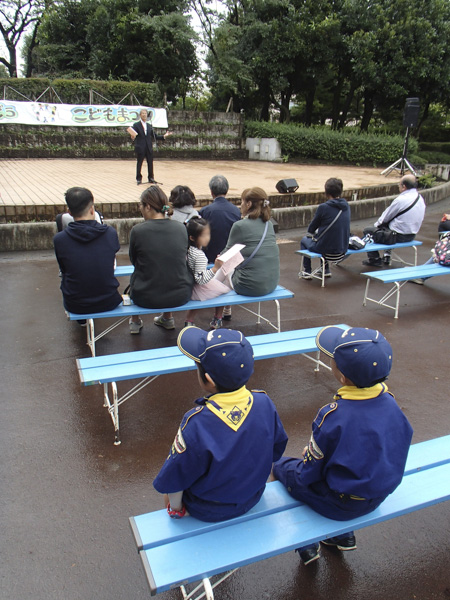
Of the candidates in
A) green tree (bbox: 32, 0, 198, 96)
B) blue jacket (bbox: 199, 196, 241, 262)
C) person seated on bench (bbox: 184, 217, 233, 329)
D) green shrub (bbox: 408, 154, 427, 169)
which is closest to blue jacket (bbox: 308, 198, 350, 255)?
blue jacket (bbox: 199, 196, 241, 262)

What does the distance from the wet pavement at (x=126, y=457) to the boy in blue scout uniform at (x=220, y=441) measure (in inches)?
23.2

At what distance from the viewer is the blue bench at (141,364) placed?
322cm

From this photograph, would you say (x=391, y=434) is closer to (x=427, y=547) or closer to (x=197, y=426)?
(x=197, y=426)

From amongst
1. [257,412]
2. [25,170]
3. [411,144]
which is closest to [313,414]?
[257,412]

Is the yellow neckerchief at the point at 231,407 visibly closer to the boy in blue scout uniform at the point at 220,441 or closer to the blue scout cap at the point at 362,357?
the boy in blue scout uniform at the point at 220,441

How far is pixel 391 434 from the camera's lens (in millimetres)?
1983

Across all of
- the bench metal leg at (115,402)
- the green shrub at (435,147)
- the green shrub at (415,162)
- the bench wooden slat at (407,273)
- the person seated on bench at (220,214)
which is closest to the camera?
the bench metal leg at (115,402)

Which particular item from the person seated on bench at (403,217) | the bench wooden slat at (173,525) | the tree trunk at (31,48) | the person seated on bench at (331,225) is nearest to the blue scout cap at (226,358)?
the bench wooden slat at (173,525)

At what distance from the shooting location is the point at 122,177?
13430 mm

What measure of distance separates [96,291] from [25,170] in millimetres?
11360

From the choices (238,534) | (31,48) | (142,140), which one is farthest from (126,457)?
(31,48)

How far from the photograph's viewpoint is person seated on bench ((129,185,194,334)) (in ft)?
13.8

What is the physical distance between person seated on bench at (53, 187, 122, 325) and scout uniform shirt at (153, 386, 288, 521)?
2518 mm

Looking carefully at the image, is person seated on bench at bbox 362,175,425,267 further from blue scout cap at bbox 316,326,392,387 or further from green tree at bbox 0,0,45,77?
green tree at bbox 0,0,45,77
